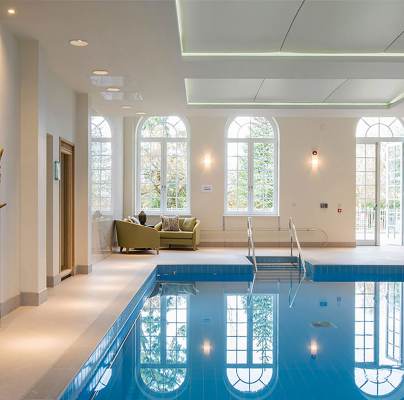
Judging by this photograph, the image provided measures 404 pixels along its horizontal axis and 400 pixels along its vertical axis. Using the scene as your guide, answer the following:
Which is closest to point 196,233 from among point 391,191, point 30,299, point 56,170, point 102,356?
point 56,170

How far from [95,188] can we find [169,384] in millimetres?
6085

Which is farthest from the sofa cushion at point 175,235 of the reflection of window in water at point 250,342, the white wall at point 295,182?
the reflection of window in water at point 250,342

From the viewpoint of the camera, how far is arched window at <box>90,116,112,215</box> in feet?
30.5

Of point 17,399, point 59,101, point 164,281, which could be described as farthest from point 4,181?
point 164,281

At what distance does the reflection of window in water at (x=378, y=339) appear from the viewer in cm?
375

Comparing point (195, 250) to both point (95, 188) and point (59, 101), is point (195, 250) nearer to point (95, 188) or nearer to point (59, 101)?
point (95, 188)

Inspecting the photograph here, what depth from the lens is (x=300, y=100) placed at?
9195mm

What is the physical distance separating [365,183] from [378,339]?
8211mm

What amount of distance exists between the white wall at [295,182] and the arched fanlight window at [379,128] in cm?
43

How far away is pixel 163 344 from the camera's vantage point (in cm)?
471

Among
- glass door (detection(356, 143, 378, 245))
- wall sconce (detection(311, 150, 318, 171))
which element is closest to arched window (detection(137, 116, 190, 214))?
wall sconce (detection(311, 150, 318, 171))

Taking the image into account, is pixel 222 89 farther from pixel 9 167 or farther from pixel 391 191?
pixel 391 191

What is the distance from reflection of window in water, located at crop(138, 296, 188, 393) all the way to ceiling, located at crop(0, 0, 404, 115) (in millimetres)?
3050

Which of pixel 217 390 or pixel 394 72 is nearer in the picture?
pixel 217 390
